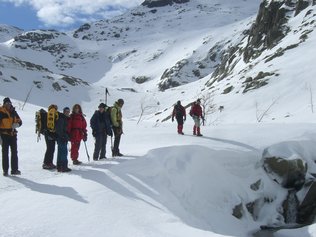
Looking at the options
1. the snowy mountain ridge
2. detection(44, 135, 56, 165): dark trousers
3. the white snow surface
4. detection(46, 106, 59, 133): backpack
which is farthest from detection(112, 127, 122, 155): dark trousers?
the snowy mountain ridge

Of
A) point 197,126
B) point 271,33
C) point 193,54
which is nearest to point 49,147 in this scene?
point 197,126

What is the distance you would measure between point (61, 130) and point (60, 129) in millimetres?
40

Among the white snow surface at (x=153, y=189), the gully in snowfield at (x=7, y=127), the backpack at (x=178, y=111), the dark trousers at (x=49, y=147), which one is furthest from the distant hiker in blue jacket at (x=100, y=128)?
the backpack at (x=178, y=111)

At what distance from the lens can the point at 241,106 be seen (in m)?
35.7

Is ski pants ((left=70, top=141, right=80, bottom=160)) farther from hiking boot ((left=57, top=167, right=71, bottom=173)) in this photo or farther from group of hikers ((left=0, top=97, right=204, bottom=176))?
hiking boot ((left=57, top=167, right=71, bottom=173))

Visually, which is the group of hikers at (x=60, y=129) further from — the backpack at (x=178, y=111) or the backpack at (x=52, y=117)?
the backpack at (x=178, y=111)

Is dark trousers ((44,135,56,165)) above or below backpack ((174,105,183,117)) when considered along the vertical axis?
below

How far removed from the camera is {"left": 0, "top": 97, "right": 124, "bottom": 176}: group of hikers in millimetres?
11719

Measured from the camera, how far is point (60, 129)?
1251cm

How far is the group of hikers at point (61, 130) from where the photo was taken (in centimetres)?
1173

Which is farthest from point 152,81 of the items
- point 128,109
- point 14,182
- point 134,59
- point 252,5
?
point 14,182

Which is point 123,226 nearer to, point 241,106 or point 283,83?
point 241,106

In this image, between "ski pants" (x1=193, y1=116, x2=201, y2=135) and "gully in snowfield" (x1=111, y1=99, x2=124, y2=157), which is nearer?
"gully in snowfield" (x1=111, y1=99, x2=124, y2=157)

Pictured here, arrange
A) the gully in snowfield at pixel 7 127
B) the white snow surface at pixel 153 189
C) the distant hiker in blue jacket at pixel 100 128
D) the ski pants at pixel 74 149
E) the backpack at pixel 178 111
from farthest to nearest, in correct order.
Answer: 1. the backpack at pixel 178 111
2. the distant hiker in blue jacket at pixel 100 128
3. the ski pants at pixel 74 149
4. the gully in snowfield at pixel 7 127
5. the white snow surface at pixel 153 189
